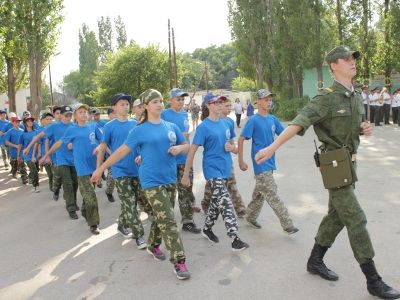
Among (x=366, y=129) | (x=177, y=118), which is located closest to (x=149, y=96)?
(x=177, y=118)

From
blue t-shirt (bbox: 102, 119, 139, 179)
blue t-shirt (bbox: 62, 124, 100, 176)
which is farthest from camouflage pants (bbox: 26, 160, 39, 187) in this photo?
blue t-shirt (bbox: 102, 119, 139, 179)

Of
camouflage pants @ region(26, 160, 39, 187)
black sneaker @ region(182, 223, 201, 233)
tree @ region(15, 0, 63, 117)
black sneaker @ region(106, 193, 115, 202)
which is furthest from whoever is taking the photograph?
tree @ region(15, 0, 63, 117)

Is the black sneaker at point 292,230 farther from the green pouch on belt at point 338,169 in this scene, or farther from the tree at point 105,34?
the tree at point 105,34

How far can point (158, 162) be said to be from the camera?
443 cm

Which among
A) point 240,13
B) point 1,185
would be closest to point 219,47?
point 240,13

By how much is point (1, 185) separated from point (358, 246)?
32.6ft

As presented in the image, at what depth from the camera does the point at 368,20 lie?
22.6 metres

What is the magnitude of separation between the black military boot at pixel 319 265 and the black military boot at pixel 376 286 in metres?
0.44

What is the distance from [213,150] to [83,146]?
2.10 metres

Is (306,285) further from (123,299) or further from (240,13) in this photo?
(240,13)

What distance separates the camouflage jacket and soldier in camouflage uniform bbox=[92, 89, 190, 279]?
1.38 m

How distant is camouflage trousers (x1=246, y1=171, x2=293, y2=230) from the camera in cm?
526

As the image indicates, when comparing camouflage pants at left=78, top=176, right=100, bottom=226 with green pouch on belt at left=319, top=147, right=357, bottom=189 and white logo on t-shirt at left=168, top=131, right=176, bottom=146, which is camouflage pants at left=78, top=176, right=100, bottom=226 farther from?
green pouch on belt at left=319, top=147, right=357, bottom=189

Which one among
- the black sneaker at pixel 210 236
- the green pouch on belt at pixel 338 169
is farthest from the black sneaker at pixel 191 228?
the green pouch on belt at pixel 338 169
